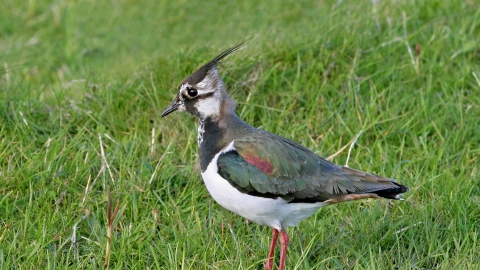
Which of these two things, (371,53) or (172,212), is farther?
(371,53)

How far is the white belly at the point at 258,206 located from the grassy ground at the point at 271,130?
8.7 inches

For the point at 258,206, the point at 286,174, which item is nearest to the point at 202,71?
the point at 286,174

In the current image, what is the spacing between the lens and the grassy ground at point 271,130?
5.02 m

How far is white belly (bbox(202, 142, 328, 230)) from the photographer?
4.77 meters

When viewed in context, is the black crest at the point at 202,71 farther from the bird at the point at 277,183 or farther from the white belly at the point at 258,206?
the white belly at the point at 258,206

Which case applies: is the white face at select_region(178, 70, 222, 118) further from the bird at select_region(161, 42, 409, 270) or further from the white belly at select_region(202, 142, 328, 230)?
the white belly at select_region(202, 142, 328, 230)

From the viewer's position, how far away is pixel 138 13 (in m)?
9.84

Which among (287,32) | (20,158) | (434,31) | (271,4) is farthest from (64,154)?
(271,4)

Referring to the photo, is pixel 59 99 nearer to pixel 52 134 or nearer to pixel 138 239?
pixel 52 134

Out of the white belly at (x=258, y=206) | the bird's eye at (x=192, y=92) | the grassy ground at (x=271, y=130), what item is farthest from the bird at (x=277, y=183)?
the bird's eye at (x=192, y=92)

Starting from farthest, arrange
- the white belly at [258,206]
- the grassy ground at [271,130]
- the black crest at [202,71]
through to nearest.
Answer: the black crest at [202,71]
the grassy ground at [271,130]
the white belly at [258,206]

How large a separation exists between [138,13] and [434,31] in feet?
13.5

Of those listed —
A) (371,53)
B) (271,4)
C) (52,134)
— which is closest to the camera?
(52,134)

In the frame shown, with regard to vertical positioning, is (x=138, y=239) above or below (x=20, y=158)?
below
